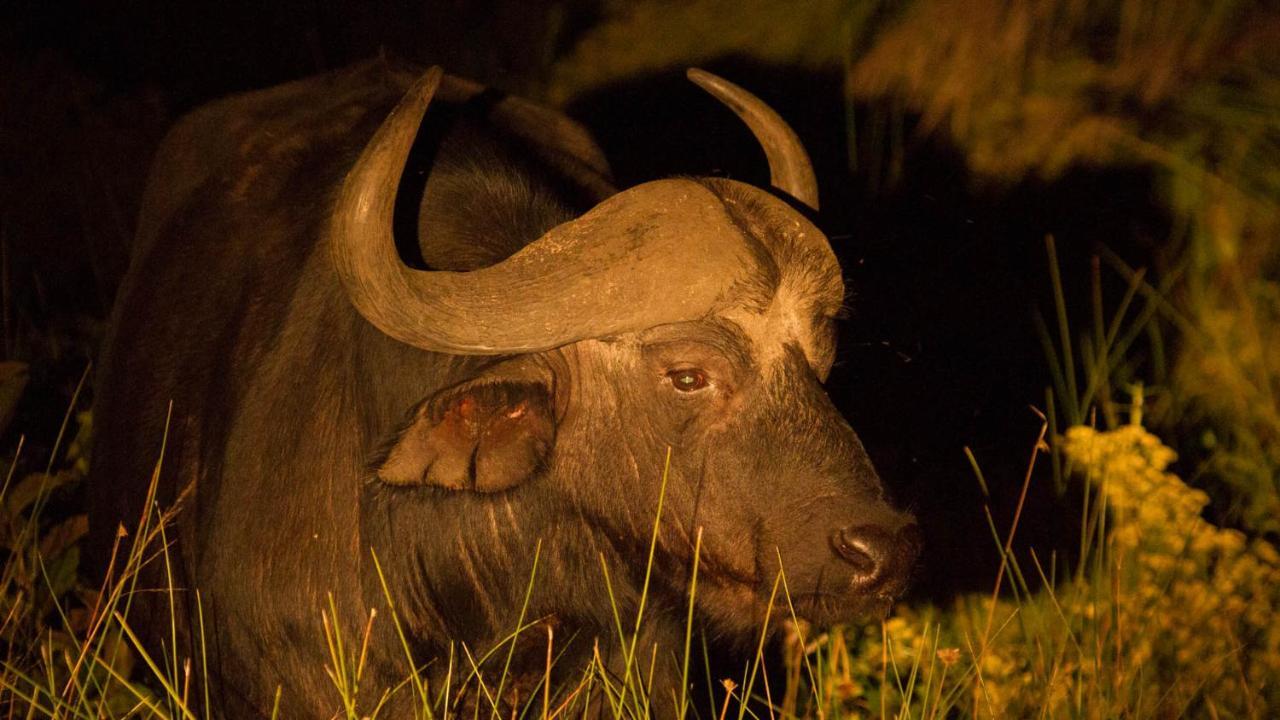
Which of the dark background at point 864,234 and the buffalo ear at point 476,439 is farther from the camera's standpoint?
the dark background at point 864,234

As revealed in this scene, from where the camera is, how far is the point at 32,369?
18.3 feet

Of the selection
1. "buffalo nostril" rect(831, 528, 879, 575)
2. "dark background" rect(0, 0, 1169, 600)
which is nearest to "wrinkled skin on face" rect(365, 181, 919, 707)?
"buffalo nostril" rect(831, 528, 879, 575)

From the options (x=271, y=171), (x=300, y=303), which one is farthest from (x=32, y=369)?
(x=300, y=303)

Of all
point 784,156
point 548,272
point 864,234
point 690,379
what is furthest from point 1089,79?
point 864,234

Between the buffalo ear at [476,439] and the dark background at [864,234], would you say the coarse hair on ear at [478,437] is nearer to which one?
the buffalo ear at [476,439]

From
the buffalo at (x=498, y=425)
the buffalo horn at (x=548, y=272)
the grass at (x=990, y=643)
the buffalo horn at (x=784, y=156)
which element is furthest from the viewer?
the buffalo horn at (x=784, y=156)

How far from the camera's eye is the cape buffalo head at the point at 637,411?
2.91m

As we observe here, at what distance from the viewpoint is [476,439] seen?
309 centimetres

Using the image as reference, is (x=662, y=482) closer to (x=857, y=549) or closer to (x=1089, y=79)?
(x=857, y=549)

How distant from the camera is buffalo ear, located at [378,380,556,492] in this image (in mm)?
3000

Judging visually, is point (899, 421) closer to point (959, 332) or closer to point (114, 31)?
point (959, 332)

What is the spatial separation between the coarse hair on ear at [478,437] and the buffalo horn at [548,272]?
0.43 ft

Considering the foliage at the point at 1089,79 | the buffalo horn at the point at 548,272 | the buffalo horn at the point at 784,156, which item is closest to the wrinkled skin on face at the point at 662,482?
the buffalo horn at the point at 548,272

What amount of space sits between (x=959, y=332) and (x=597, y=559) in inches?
111
